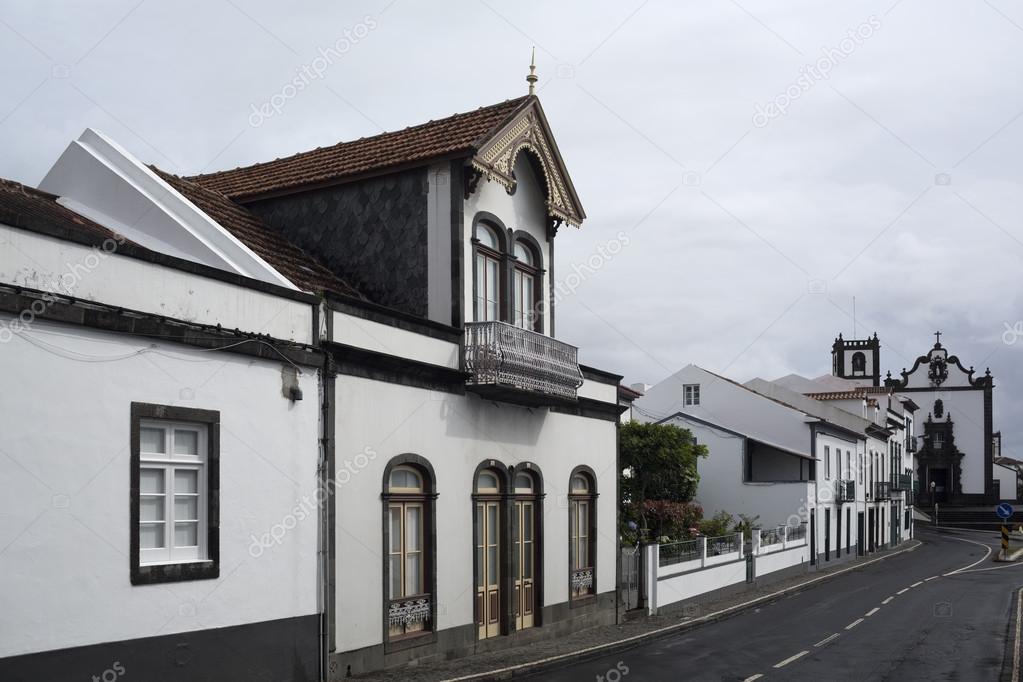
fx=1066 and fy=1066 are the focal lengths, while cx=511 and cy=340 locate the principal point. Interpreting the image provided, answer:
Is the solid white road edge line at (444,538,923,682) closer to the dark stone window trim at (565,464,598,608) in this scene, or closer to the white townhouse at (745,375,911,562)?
the dark stone window trim at (565,464,598,608)

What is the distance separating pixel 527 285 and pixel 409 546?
246 inches

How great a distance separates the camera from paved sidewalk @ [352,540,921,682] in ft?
49.1

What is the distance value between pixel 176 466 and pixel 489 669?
629cm

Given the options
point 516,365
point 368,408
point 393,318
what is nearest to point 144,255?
point 368,408

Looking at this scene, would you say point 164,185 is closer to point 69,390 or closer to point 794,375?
point 69,390

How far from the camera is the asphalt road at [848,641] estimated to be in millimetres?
16125

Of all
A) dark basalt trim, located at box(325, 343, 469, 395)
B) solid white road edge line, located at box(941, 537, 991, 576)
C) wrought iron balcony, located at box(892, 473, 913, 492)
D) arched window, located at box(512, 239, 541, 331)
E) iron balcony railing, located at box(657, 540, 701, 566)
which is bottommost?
solid white road edge line, located at box(941, 537, 991, 576)

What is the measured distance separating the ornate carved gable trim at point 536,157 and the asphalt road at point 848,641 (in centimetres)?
814

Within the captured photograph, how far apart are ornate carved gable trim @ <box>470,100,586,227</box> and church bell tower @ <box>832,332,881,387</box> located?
8361 centimetres

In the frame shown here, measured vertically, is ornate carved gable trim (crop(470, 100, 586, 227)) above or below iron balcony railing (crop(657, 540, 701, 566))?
above

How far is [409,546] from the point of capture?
15.9m

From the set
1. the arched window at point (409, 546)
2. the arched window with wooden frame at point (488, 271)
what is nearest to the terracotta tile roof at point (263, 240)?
the arched window with wooden frame at point (488, 271)

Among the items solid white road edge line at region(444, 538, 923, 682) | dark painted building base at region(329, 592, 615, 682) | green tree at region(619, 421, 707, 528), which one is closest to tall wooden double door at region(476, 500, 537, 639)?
dark painted building base at region(329, 592, 615, 682)

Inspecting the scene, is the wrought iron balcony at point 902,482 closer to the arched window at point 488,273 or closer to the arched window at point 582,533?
the arched window at point 582,533
